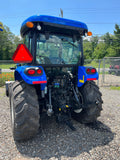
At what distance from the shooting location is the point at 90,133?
308 centimetres

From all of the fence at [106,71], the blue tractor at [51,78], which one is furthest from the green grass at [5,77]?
the blue tractor at [51,78]

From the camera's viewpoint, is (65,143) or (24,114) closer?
(24,114)

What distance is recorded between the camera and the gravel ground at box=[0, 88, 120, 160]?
2.39 metres

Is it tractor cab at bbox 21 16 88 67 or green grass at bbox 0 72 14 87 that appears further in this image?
green grass at bbox 0 72 14 87

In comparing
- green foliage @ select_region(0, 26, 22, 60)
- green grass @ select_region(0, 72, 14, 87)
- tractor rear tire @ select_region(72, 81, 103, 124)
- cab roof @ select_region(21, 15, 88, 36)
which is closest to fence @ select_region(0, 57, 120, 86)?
green grass @ select_region(0, 72, 14, 87)

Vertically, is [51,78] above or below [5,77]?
above

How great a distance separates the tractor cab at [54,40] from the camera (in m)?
2.83

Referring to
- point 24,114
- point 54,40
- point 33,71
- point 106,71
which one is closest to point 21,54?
point 33,71

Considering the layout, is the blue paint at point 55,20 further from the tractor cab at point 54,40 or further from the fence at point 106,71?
the fence at point 106,71

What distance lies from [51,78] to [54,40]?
879 millimetres

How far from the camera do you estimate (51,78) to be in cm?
325

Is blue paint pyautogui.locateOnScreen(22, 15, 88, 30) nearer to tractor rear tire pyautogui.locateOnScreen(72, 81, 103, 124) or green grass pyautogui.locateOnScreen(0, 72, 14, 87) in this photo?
tractor rear tire pyautogui.locateOnScreen(72, 81, 103, 124)

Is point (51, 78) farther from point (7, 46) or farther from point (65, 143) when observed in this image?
point (7, 46)

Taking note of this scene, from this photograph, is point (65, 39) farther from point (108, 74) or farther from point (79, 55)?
point (108, 74)
